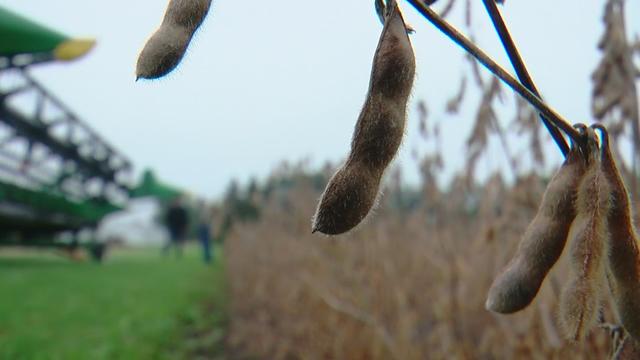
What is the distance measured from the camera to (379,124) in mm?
487

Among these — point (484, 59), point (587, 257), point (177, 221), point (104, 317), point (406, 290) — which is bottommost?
point (104, 317)

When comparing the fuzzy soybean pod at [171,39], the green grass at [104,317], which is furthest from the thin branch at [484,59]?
the green grass at [104,317]

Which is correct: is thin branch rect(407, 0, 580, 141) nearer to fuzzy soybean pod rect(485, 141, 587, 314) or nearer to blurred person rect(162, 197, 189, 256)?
fuzzy soybean pod rect(485, 141, 587, 314)

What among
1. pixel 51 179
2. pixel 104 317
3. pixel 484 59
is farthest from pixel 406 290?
pixel 51 179

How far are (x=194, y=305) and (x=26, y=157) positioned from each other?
231 inches

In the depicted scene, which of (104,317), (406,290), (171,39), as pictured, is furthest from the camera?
(104,317)

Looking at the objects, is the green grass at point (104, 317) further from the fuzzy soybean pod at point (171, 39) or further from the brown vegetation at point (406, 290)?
the fuzzy soybean pod at point (171, 39)

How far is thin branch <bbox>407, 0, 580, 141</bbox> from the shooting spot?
19.0 inches

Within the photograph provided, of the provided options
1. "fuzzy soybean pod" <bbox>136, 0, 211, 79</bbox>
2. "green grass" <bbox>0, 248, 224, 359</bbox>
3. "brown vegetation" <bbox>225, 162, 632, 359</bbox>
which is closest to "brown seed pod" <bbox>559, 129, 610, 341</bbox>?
"brown vegetation" <bbox>225, 162, 632, 359</bbox>

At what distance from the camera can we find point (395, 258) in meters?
4.08

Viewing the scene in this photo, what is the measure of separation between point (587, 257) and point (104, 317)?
5.91 meters

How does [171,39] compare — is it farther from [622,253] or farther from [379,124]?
[622,253]

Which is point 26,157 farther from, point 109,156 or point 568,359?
point 568,359

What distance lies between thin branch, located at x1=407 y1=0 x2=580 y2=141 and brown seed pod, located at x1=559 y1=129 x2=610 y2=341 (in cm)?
6
